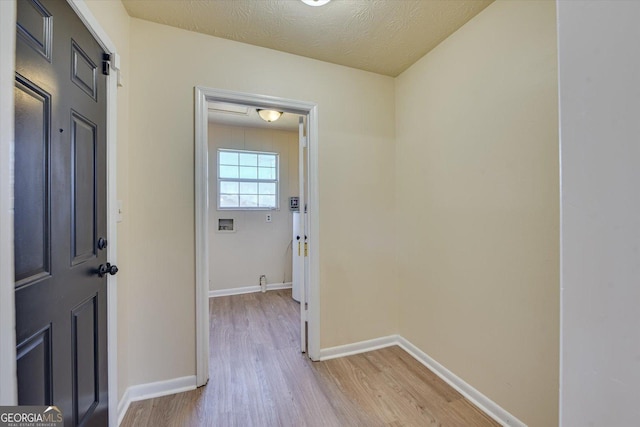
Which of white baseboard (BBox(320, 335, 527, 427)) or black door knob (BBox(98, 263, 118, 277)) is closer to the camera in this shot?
black door knob (BBox(98, 263, 118, 277))

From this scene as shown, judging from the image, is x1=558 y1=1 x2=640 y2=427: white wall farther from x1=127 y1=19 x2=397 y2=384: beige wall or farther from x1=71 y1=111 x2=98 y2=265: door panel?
x1=127 y1=19 x2=397 y2=384: beige wall

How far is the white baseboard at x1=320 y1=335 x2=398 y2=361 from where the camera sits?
2.22 metres

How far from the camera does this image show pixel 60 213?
103 cm

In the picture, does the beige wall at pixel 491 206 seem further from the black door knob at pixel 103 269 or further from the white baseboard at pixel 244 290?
the white baseboard at pixel 244 290

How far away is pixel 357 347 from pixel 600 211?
2.26 m

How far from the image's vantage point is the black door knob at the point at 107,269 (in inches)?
52.5

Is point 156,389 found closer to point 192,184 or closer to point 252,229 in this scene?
point 192,184

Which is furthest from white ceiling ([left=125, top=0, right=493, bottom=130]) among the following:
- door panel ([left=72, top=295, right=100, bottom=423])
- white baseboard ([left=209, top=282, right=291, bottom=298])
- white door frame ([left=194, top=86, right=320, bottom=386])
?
white baseboard ([left=209, top=282, right=291, bottom=298])

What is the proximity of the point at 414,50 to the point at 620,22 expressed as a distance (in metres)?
2.02

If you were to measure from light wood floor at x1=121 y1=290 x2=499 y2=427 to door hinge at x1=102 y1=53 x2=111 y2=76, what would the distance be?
198 centimetres

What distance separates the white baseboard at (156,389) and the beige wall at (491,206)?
180cm

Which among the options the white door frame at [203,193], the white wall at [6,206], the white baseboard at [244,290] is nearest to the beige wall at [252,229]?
the white baseboard at [244,290]

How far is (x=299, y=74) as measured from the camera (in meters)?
2.18

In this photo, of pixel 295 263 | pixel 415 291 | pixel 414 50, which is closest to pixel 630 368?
pixel 415 291
